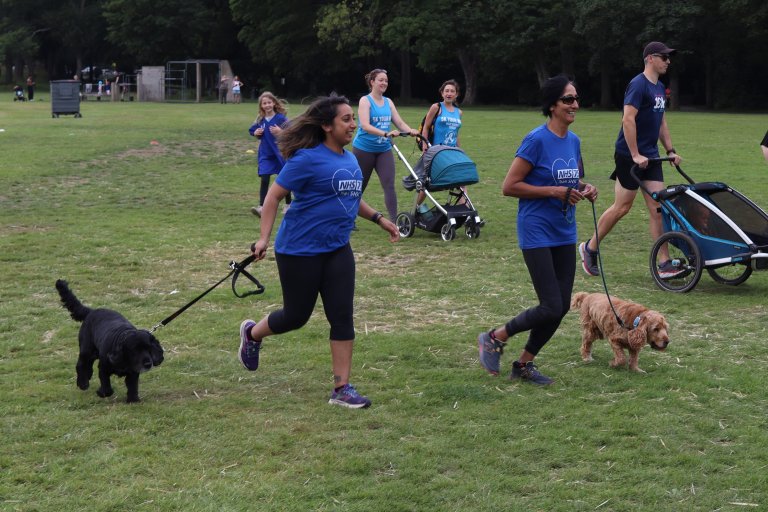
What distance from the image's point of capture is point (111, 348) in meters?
5.78

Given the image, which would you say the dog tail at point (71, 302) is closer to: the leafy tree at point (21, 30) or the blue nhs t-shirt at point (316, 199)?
the blue nhs t-shirt at point (316, 199)

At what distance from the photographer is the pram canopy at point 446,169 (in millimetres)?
11805

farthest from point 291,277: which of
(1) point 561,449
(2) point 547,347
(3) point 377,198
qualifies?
(3) point 377,198

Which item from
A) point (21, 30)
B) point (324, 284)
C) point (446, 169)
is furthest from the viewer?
point (21, 30)

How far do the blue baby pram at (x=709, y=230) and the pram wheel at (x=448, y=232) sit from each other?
299cm

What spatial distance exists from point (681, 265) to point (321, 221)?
15.5 feet

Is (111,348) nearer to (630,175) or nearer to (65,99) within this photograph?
(630,175)

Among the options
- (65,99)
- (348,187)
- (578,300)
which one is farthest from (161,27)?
(348,187)

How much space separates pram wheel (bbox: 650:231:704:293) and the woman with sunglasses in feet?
10.3

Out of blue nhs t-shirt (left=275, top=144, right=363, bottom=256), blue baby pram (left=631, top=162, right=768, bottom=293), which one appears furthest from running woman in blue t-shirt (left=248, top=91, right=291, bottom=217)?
blue nhs t-shirt (left=275, top=144, right=363, bottom=256)

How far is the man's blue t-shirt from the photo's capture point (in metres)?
9.36

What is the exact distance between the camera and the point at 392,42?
55938 mm

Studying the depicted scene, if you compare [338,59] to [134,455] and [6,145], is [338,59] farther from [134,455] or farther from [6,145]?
[134,455]

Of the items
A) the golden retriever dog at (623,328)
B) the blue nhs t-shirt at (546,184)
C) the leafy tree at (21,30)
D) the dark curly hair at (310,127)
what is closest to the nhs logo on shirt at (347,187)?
the dark curly hair at (310,127)
